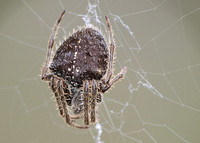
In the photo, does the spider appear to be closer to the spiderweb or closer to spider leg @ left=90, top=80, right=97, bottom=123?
spider leg @ left=90, top=80, right=97, bottom=123

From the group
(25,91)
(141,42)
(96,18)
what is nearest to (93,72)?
(96,18)

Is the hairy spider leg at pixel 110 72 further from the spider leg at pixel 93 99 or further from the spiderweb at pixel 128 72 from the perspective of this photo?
the spiderweb at pixel 128 72

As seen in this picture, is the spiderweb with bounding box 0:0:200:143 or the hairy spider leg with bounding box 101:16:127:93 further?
the spiderweb with bounding box 0:0:200:143

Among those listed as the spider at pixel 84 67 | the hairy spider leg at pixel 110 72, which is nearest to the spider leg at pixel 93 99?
the spider at pixel 84 67

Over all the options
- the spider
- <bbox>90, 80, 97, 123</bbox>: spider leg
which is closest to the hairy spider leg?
the spider

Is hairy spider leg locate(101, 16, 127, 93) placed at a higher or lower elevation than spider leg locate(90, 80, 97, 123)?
higher

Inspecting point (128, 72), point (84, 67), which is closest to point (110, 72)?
point (84, 67)

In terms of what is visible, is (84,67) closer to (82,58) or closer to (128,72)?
(82,58)

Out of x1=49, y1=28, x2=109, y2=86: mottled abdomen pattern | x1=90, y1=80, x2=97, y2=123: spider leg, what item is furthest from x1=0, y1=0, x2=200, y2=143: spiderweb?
x1=90, y1=80, x2=97, y2=123: spider leg
